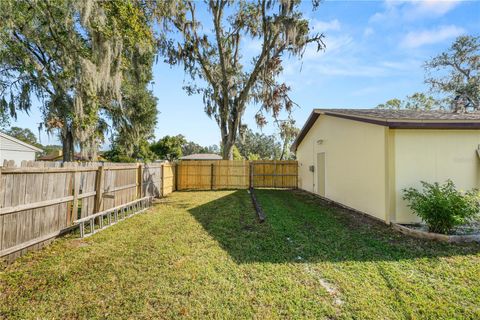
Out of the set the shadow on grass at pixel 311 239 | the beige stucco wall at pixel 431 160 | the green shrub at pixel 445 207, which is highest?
the beige stucco wall at pixel 431 160

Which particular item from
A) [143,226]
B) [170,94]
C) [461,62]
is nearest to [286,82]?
[170,94]

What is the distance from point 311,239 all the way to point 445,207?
Result: 2484 millimetres

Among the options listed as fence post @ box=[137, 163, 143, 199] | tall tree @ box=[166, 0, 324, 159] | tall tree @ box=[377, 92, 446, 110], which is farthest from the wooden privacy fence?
tall tree @ box=[377, 92, 446, 110]

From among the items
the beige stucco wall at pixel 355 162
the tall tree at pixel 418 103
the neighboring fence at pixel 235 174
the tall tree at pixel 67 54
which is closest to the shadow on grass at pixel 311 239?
the beige stucco wall at pixel 355 162

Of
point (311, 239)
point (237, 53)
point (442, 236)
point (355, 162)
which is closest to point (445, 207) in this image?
point (442, 236)

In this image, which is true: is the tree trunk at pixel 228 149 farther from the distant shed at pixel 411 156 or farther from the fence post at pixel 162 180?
the distant shed at pixel 411 156

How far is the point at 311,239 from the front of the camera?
14.9 feet

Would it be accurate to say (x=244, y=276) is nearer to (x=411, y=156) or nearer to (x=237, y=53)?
(x=411, y=156)

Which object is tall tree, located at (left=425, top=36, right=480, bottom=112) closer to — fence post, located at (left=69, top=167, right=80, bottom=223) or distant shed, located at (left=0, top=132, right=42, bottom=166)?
fence post, located at (left=69, top=167, right=80, bottom=223)

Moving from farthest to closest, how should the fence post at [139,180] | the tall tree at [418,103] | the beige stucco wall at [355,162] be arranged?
the tall tree at [418,103] < the fence post at [139,180] < the beige stucco wall at [355,162]

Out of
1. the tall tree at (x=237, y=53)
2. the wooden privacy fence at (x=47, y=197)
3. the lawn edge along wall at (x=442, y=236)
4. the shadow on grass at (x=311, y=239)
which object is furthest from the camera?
the tall tree at (x=237, y=53)

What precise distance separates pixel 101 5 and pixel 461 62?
2243 centimetres

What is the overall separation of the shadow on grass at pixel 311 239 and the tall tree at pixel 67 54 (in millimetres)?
5838

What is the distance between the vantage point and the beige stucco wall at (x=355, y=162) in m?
5.64
